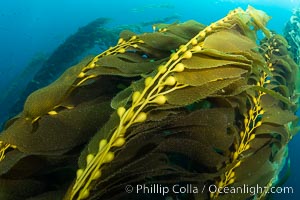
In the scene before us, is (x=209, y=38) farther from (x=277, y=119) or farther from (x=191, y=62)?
(x=277, y=119)

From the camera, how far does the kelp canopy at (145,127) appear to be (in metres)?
0.83

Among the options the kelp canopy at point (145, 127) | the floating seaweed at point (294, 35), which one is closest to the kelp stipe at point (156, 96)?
the kelp canopy at point (145, 127)

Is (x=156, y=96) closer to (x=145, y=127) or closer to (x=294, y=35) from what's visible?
(x=145, y=127)

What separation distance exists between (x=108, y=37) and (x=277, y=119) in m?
5.61

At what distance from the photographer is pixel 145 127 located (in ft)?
2.74

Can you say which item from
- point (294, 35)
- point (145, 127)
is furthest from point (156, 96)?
point (294, 35)

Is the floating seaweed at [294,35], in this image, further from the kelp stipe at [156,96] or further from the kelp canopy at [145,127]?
the kelp stipe at [156,96]

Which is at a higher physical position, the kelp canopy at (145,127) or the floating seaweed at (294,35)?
the floating seaweed at (294,35)

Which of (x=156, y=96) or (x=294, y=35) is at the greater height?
(x=294, y=35)

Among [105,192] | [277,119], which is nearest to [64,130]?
[105,192]

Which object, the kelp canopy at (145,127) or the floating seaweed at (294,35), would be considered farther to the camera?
the floating seaweed at (294,35)

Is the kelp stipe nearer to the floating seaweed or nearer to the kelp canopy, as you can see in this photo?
the kelp canopy

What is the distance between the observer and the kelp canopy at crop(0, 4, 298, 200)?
0.83 m

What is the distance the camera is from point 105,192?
35.1 inches
